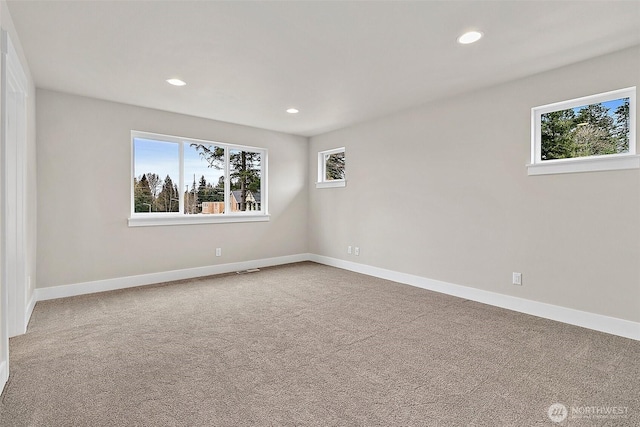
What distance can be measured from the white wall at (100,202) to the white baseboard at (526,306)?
9.19ft

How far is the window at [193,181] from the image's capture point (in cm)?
459

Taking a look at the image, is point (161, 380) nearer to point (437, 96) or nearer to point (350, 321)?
point (350, 321)

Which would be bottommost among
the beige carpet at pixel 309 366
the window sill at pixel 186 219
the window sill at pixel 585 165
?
the beige carpet at pixel 309 366

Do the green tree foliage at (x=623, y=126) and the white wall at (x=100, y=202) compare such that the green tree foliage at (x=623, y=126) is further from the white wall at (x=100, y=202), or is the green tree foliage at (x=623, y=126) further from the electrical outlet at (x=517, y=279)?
the white wall at (x=100, y=202)

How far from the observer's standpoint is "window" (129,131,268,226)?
4.59 m

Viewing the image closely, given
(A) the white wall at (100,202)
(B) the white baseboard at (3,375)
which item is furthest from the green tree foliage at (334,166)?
(B) the white baseboard at (3,375)

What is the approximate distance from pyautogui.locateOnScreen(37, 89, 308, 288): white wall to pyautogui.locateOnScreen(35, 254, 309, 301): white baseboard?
0.22 ft

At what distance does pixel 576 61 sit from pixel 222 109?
13.6 ft

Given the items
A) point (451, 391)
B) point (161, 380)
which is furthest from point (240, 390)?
point (451, 391)

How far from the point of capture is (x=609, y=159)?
2865mm

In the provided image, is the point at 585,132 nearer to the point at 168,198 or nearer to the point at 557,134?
the point at 557,134

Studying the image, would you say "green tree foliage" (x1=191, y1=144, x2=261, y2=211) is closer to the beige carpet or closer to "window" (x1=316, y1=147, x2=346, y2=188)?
"window" (x1=316, y1=147, x2=346, y2=188)

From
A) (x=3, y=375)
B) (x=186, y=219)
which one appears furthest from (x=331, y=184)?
(x=3, y=375)

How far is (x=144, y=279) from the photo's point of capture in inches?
178
